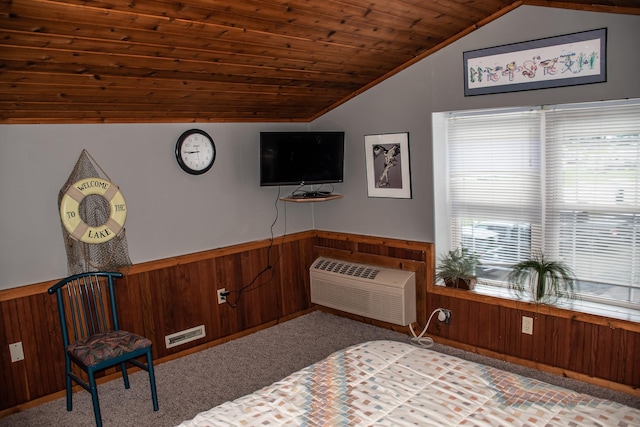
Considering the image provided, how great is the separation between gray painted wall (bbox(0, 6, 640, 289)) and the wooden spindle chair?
8.6 inches

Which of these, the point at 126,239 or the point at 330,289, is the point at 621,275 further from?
the point at 126,239

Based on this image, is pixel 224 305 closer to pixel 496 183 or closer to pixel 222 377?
pixel 222 377

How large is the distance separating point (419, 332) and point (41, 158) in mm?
3144

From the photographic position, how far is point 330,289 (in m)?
4.66

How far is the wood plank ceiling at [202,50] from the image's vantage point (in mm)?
2402

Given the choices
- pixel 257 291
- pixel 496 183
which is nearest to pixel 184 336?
pixel 257 291

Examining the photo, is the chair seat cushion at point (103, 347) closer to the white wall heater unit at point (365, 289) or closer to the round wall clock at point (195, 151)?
the round wall clock at point (195, 151)

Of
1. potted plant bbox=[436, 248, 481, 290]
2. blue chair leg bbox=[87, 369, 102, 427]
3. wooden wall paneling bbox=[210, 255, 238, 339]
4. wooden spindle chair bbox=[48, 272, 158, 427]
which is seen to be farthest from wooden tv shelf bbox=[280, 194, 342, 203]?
blue chair leg bbox=[87, 369, 102, 427]

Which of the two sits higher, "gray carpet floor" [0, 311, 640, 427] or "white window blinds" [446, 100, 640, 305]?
"white window blinds" [446, 100, 640, 305]

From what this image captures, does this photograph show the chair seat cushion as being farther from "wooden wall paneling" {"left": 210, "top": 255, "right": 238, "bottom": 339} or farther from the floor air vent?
"wooden wall paneling" {"left": 210, "top": 255, "right": 238, "bottom": 339}

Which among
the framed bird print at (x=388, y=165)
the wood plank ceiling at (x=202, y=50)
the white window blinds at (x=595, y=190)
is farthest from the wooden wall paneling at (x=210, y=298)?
the white window blinds at (x=595, y=190)

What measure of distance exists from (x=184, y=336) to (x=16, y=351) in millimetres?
1211

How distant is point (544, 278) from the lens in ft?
11.3

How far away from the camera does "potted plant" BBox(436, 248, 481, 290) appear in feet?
12.9
